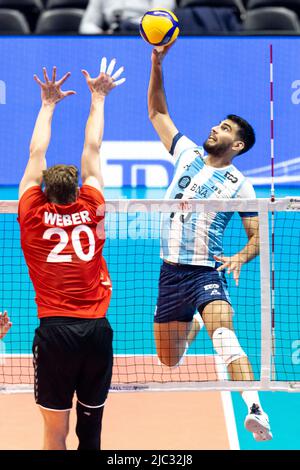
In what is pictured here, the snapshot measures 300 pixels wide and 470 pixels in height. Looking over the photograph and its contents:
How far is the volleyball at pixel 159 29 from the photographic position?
8984mm

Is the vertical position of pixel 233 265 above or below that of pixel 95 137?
below

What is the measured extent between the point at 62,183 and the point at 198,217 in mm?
2180

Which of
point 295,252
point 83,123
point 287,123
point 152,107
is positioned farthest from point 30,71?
point 152,107

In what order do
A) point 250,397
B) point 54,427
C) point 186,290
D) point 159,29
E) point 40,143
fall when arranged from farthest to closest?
1. point 159,29
2. point 186,290
3. point 250,397
4. point 40,143
5. point 54,427

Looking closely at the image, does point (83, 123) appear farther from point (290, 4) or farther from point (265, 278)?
point (265, 278)

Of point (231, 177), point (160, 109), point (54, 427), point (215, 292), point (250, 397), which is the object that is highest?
point (160, 109)

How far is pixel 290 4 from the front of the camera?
18094 millimetres

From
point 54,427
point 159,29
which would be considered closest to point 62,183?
point 54,427

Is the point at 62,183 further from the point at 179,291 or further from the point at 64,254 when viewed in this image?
the point at 179,291

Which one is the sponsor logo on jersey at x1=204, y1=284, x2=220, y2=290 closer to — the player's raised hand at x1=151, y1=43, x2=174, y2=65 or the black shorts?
the black shorts

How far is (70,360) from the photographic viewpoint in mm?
6730

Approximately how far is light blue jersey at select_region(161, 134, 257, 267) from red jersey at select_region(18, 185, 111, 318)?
1.93 metres

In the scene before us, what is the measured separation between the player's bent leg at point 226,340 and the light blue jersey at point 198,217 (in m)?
Answer: 0.53

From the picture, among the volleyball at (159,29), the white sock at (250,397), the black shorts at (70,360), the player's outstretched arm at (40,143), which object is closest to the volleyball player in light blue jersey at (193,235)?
the volleyball at (159,29)
